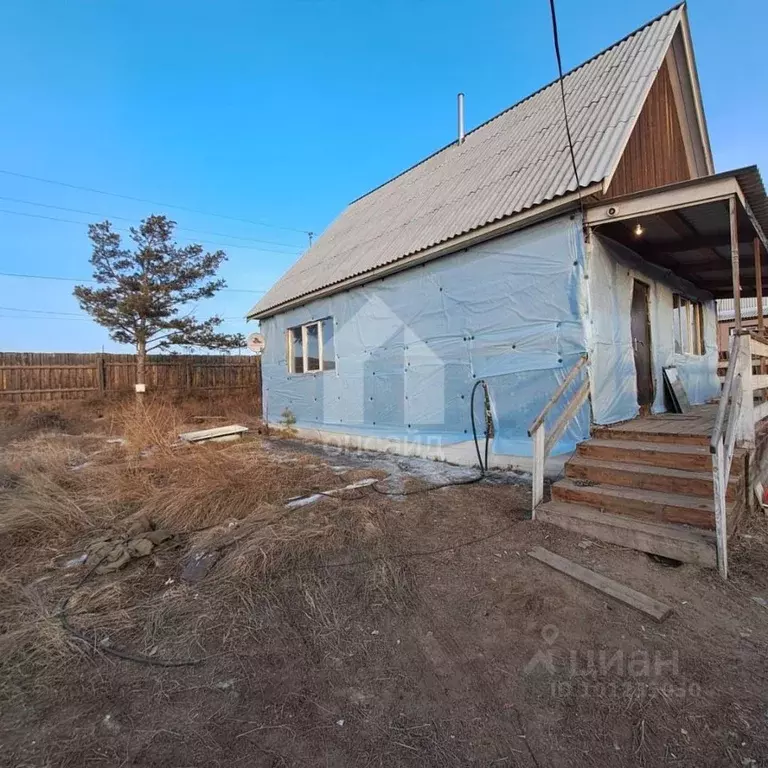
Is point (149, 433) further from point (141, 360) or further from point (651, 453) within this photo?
point (141, 360)

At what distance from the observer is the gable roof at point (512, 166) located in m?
5.37

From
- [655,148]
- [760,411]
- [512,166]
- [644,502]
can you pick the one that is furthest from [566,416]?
[655,148]

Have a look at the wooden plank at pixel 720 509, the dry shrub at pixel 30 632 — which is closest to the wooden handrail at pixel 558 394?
the wooden plank at pixel 720 509

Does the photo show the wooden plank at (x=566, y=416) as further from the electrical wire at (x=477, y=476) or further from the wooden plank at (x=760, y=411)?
the wooden plank at (x=760, y=411)

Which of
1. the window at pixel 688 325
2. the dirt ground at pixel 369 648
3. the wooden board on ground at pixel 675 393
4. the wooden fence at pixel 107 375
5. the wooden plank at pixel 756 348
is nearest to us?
the dirt ground at pixel 369 648

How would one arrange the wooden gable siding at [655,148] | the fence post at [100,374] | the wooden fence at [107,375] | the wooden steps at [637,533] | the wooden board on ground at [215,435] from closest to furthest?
the wooden steps at [637,533] < the wooden gable siding at [655,148] < the wooden board on ground at [215,435] < the wooden fence at [107,375] < the fence post at [100,374]

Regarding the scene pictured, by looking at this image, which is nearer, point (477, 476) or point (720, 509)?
point (720, 509)

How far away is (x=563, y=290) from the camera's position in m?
5.12

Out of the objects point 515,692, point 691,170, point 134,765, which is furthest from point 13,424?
point 691,170

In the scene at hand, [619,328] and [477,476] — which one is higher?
[619,328]

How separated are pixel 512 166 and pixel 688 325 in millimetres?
5406

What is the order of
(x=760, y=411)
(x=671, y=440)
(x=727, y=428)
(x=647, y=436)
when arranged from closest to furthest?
(x=727, y=428)
(x=671, y=440)
(x=647, y=436)
(x=760, y=411)

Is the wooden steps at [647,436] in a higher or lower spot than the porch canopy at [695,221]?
lower

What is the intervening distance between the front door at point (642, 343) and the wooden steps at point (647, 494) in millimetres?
2279
